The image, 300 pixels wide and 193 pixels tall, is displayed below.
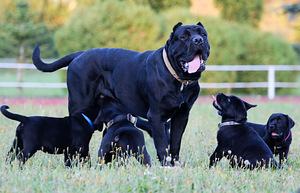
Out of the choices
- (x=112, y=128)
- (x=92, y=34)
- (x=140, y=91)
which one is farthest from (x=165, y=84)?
(x=92, y=34)

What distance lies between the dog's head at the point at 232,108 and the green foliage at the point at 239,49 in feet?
44.2

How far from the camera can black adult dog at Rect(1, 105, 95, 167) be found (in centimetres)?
580

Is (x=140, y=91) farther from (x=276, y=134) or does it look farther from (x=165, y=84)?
(x=276, y=134)

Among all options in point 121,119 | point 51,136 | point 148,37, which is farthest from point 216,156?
point 148,37

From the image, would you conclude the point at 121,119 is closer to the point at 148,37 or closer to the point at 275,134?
the point at 275,134

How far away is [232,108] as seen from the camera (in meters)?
6.53

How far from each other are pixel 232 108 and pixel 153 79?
4.65 feet

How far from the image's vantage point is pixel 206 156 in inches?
267

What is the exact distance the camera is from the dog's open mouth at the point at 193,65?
5473mm

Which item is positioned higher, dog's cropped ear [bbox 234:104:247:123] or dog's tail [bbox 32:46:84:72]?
dog's tail [bbox 32:46:84:72]

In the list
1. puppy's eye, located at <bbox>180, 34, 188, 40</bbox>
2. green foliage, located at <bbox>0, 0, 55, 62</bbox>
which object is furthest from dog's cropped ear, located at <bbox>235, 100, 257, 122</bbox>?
green foliage, located at <bbox>0, 0, 55, 62</bbox>

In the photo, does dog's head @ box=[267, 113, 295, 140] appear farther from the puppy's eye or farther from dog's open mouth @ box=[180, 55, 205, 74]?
the puppy's eye

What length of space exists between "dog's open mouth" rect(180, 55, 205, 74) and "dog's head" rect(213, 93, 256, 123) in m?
1.22

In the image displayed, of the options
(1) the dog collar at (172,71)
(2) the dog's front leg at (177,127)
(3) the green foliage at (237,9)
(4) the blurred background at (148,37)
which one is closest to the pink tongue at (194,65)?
(1) the dog collar at (172,71)
